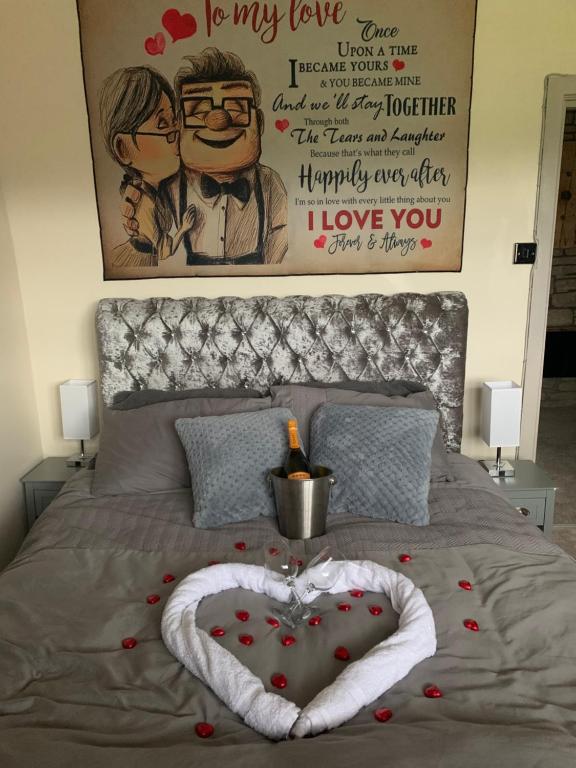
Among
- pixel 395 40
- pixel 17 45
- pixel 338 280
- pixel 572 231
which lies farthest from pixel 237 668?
pixel 572 231

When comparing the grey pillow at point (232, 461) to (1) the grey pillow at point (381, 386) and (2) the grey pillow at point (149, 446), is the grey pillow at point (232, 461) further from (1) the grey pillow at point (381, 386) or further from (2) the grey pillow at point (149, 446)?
(1) the grey pillow at point (381, 386)

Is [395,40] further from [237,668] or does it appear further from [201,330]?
[237,668]

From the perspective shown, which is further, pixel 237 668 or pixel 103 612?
pixel 103 612

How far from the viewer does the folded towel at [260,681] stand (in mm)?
1099

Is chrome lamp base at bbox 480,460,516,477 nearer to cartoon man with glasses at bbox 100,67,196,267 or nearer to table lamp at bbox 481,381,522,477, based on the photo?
table lamp at bbox 481,381,522,477

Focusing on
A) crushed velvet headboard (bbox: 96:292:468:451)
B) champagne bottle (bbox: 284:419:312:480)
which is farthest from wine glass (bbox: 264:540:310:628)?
crushed velvet headboard (bbox: 96:292:468:451)

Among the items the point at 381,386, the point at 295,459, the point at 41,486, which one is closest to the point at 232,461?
the point at 295,459

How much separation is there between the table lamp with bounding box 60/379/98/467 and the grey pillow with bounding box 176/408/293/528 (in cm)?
65

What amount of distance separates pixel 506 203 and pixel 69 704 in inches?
97.7

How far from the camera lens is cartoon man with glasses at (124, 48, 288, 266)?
250 cm

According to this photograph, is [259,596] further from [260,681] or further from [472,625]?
[472,625]

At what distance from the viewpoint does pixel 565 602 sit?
1482 millimetres

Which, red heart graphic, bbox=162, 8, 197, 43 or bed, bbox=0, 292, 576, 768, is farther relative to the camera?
red heart graphic, bbox=162, 8, 197, 43

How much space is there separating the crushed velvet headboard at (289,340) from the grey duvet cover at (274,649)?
0.76 metres
